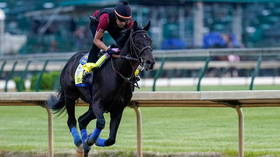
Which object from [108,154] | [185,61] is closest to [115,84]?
[108,154]

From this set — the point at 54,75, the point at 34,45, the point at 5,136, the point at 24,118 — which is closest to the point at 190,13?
the point at 34,45

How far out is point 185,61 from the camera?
22.0 m

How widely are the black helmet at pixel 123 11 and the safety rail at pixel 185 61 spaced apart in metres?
5.62

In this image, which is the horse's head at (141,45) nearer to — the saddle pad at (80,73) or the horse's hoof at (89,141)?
the saddle pad at (80,73)

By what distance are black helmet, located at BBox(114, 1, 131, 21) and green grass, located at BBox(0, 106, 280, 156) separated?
206 cm

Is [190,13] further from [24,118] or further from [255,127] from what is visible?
[255,127]

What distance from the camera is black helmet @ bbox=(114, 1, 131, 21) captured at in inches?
348

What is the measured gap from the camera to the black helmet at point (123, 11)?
8852mm

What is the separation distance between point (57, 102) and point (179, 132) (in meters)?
2.19

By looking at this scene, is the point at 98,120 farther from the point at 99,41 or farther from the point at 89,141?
the point at 99,41

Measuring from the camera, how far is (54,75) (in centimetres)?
2280

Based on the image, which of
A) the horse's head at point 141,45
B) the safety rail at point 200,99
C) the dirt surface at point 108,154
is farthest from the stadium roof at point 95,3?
the horse's head at point 141,45

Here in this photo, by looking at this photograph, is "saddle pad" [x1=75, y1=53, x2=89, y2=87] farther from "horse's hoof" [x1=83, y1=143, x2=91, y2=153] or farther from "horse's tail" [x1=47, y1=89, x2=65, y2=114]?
"horse's hoof" [x1=83, y1=143, x2=91, y2=153]

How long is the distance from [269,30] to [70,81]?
1141 inches
